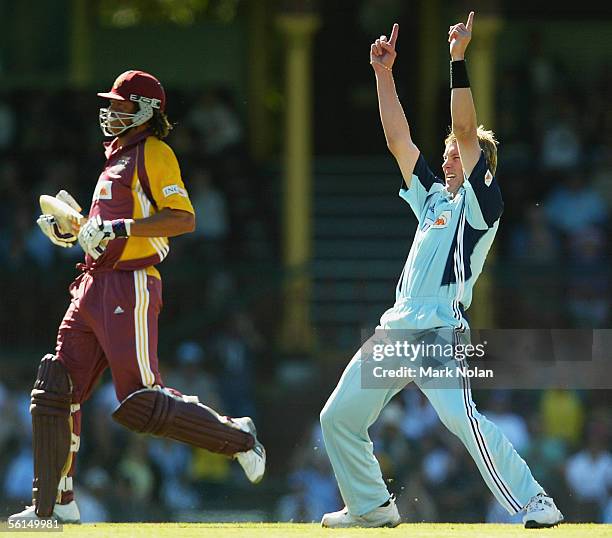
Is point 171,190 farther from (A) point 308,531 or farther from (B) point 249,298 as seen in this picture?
(B) point 249,298

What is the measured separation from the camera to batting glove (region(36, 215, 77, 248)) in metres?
7.77

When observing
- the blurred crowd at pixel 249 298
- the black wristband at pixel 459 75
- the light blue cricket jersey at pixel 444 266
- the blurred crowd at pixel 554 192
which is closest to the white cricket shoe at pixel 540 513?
the light blue cricket jersey at pixel 444 266

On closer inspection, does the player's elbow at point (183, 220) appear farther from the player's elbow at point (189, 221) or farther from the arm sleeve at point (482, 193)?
the arm sleeve at point (482, 193)

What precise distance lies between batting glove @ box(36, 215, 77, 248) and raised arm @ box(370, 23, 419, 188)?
1527 mm

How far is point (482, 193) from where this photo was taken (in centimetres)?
716

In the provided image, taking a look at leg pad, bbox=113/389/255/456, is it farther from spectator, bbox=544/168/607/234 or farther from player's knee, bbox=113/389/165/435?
spectator, bbox=544/168/607/234

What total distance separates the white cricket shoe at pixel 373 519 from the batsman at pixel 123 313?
60cm

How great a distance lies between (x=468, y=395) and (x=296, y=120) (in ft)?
28.3

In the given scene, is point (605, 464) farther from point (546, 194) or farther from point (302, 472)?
point (546, 194)

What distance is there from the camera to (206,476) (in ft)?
44.4

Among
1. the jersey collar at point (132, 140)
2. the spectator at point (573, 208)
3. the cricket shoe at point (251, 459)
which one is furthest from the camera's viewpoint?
the spectator at point (573, 208)

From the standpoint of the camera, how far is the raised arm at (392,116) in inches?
299

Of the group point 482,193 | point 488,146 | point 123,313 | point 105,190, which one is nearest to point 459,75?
point 488,146

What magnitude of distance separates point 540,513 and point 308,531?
1049mm
